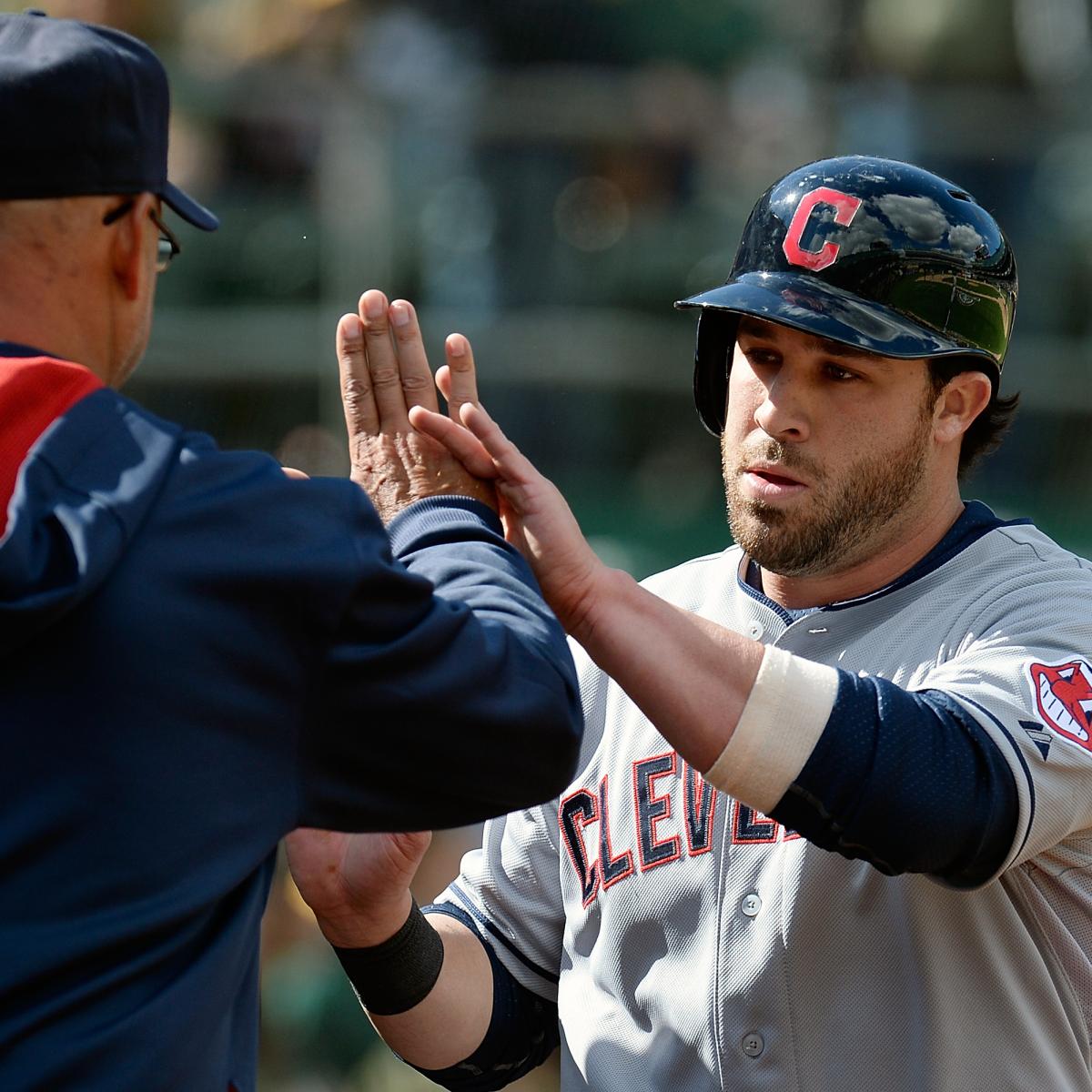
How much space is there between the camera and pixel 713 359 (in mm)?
2938

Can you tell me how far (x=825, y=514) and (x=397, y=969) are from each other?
0.97 metres

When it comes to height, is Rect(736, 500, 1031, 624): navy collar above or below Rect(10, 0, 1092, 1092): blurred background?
above

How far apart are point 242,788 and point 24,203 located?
640 millimetres

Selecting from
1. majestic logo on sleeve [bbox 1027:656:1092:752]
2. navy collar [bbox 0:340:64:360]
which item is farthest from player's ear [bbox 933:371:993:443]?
navy collar [bbox 0:340:64:360]

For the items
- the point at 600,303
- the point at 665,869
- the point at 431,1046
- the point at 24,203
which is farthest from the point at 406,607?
the point at 600,303

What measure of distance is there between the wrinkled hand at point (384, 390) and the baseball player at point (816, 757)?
51mm

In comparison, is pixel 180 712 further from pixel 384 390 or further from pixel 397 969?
pixel 397 969

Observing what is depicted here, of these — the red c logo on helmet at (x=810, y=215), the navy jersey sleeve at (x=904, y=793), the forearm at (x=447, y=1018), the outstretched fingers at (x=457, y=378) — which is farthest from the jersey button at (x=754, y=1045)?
the red c logo on helmet at (x=810, y=215)

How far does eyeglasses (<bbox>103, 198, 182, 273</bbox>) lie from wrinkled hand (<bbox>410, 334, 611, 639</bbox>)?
0.41 m

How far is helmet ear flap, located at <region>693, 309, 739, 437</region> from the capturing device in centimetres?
291

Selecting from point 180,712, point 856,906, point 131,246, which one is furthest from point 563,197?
point 180,712

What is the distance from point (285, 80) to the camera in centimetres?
659

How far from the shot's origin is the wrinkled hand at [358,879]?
8.38 feet

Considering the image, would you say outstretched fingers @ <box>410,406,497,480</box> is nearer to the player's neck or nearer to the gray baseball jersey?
the gray baseball jersey
